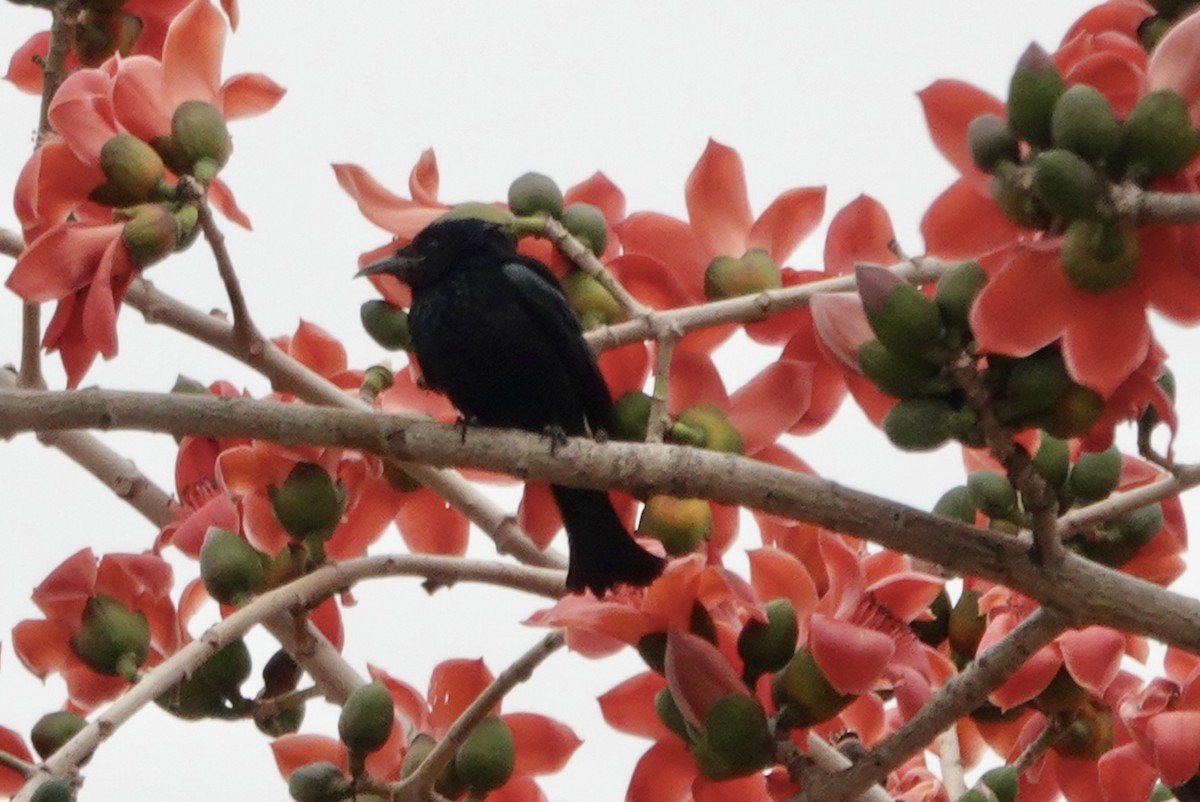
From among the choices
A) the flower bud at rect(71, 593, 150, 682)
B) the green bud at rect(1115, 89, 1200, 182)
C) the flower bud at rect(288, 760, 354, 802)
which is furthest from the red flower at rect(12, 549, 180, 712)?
the green bud at rect(1115, 89, 1200, 182)

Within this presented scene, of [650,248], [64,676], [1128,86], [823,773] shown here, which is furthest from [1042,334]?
[64,676]

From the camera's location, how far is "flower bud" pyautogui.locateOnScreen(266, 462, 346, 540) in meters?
1.46

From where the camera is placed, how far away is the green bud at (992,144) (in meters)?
1.02

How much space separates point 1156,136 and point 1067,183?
77 mm

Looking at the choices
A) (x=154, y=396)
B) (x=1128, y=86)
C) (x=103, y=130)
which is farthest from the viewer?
(x=103, y=130)

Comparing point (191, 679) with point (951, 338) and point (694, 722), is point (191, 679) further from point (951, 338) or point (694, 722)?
point (951, 338)

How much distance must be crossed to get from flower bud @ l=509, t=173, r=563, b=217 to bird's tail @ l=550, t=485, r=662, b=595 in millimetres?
288

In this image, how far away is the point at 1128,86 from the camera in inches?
39.4

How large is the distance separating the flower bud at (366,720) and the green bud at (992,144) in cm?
62

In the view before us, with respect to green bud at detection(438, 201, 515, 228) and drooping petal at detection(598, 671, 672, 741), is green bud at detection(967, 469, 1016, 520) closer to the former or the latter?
drooping petal at detection(598, 671, 672, 741)

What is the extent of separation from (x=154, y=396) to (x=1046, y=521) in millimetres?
652

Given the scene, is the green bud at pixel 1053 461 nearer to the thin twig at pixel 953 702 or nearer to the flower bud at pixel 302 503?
the thin twig at pixel 953 702

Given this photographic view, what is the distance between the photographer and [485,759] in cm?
134

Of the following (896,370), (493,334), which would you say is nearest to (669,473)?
(896,370)
